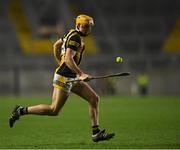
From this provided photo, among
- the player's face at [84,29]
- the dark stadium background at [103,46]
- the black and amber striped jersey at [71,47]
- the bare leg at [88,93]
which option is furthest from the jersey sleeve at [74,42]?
the dark stadium background at [103,46]

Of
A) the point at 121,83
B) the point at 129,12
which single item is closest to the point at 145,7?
the point at 129,12

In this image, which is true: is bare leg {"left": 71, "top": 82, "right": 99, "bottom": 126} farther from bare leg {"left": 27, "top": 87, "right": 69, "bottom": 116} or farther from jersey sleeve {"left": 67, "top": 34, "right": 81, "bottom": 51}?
jersey sleeve {"left": 67, "top": 34, "right": 81, "bottom": 51}

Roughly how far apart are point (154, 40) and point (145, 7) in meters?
2.91

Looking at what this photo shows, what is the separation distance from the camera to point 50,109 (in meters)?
10.2

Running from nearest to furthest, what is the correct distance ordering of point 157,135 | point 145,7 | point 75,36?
point 75,36 → point 157,135 → point 145,7

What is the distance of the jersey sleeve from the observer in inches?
390

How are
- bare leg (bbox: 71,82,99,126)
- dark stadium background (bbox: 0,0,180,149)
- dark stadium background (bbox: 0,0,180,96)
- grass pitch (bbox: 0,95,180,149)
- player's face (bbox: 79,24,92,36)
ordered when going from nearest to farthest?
grass pitch (bbox: 0,95,180,149), player's face (bbox: 79,24,92,36), bare leg (bbox: 71,82,99,126), dark stadium background (bbox: 0,0,180,149), dark stadium background (bbox: 0,0,180,96)

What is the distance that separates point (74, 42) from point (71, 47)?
0.09 metres

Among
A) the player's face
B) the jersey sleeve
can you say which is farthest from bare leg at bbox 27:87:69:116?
the player's face

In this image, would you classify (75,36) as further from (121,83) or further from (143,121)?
(121,83)

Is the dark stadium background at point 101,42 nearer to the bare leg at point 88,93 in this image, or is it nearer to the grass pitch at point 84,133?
the grass pitch at point 84,133

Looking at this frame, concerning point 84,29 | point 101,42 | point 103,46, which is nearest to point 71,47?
point 84,29

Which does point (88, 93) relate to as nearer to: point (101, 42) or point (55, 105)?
point (55, 105)

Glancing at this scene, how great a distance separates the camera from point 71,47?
9898 millimetres
